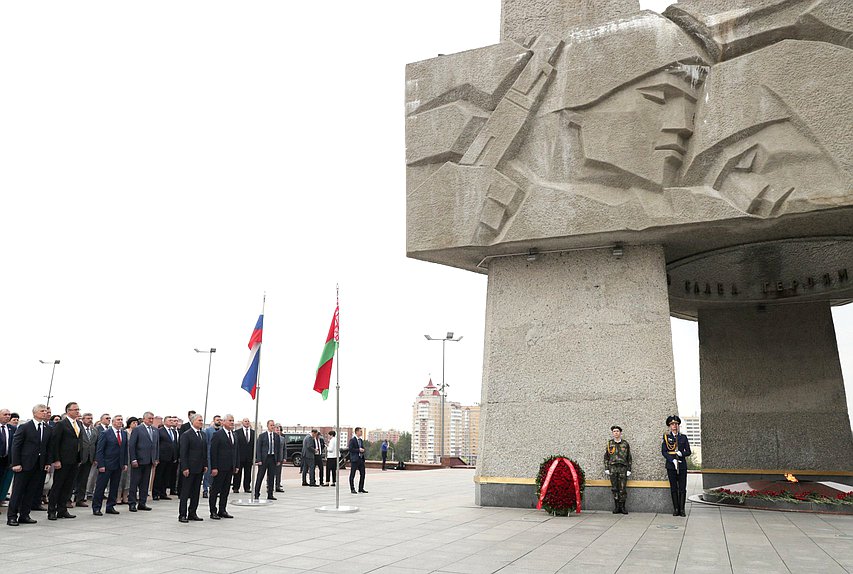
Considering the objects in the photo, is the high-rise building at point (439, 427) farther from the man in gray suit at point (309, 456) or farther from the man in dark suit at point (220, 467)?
the man in dark suit at point (220, 467)

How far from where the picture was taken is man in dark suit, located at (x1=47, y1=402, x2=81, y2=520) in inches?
405

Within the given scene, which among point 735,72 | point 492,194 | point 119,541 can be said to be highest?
point 735,72

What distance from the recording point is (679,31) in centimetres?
1190

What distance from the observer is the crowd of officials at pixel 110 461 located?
10070 mm

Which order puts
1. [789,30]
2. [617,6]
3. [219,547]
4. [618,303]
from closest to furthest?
[219,547]
[789,30]
[618,303]
[617,6]

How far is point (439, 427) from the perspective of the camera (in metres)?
73.3

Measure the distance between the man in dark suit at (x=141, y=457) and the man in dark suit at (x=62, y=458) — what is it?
127cm

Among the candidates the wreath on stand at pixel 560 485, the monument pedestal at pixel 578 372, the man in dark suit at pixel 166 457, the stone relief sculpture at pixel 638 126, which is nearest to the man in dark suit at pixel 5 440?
the man in dark suit at pixel 166 457

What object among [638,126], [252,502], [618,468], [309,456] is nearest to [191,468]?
[252,502]

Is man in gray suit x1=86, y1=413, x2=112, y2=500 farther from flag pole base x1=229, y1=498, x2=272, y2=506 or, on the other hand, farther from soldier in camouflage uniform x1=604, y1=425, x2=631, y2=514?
soldier in camouflage uniform x1=604, y1=425, x2=631, y2=514

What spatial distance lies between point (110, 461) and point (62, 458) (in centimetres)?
130

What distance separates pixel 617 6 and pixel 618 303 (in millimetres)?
6022

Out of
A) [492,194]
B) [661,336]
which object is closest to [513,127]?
[492,194]

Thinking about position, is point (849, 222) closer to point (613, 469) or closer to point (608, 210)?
point (608, 210)
